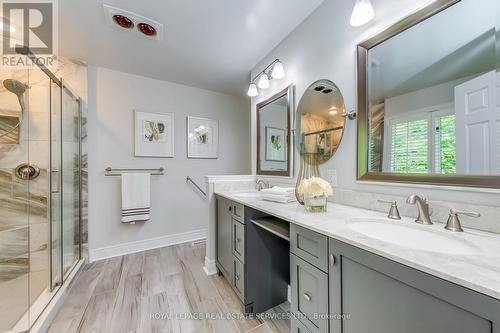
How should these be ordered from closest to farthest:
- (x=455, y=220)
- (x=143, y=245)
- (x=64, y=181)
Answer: (x=455, y=220) → (x=64, y=181) → (x=143, y=245)

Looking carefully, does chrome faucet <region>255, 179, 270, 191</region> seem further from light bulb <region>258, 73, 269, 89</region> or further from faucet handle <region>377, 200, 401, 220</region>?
faucet handle <region>377, 200, 401, 220</region>

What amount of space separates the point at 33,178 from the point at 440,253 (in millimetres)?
2922

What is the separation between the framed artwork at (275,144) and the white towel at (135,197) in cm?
158

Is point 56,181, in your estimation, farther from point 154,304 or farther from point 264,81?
point 264,81

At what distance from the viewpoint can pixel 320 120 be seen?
1500 millimetres

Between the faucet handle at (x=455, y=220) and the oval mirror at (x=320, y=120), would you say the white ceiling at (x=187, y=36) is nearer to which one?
the oval mirror at (x=320, y=120)

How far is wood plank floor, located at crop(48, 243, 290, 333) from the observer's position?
1329mm

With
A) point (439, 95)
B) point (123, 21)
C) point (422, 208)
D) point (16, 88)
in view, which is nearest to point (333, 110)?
point (439, 95)

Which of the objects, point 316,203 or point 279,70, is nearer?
point 316,203

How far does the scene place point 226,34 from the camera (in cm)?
177

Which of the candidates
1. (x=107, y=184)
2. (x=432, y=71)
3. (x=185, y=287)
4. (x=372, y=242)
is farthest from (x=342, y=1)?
(x=107, y=184)

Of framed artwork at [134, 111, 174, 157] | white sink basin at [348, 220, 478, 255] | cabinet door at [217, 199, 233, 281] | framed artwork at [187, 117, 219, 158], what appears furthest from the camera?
framed artwork at [187, 117, 219, 158]

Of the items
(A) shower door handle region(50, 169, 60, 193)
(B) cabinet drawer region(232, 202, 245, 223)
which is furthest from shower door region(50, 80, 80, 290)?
(B) cabinet drawer region(232, 202, 245, 223)

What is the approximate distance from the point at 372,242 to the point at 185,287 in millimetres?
1700
